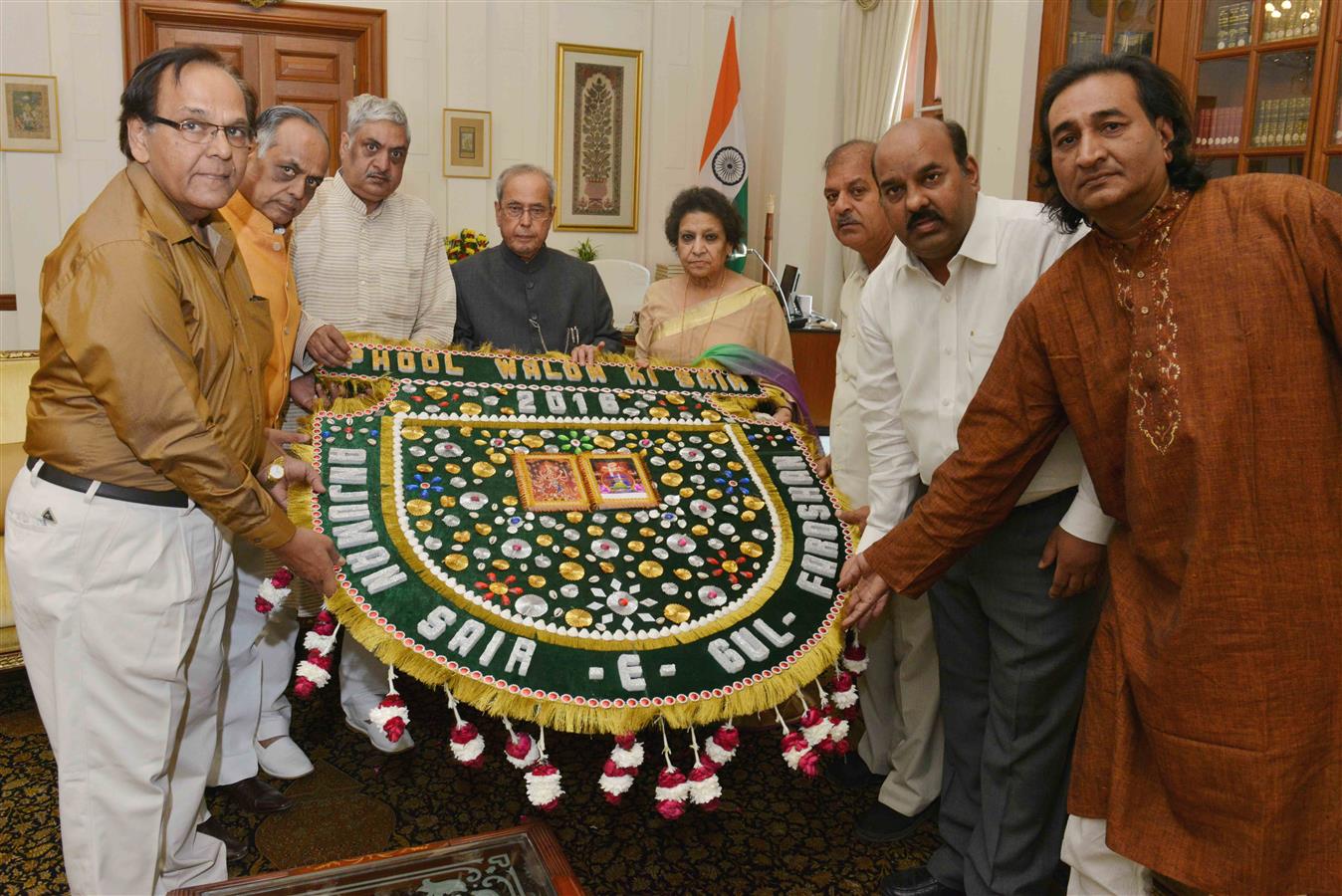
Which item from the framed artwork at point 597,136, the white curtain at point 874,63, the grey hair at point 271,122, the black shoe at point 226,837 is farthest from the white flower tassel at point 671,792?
the framed artwork at point 597,136

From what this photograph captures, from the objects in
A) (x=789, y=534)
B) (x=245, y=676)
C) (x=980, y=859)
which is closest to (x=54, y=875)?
(x=245, y=676)

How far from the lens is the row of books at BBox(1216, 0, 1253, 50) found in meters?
4.20

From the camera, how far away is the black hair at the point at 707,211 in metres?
3.12

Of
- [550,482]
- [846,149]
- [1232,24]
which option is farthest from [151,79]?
[1232,24]

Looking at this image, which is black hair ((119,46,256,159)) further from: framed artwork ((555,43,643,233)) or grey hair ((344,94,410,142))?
framed artwork ((555,43,643,233))

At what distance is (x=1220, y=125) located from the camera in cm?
430

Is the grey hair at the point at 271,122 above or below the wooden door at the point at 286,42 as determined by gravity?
below

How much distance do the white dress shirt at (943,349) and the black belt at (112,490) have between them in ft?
4.63

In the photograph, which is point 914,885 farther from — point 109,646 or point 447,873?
point 109,646

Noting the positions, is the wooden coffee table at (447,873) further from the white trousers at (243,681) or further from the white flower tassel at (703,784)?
the white trousers at (243,681)

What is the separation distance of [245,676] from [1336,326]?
8.06 ft

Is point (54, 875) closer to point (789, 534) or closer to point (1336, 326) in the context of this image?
point (789, 534)

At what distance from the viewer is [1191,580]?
5.14 feet

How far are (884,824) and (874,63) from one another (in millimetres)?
5277
